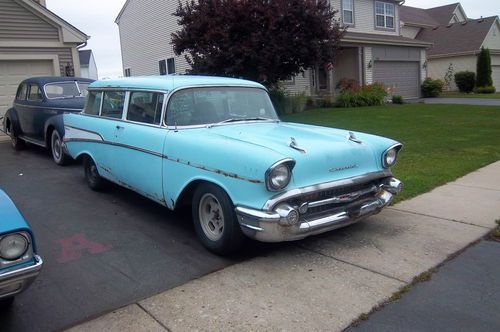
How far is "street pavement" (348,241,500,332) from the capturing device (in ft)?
10.3

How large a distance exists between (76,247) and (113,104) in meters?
2.17

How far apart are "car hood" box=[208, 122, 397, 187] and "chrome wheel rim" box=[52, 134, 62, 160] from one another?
16.6 ft

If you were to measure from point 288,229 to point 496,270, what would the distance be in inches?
72.0

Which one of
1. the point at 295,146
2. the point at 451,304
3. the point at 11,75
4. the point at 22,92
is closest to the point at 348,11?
the point at 11,75

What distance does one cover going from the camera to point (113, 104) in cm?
608

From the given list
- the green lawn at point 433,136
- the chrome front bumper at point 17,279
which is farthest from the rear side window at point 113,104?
the green lawn at point 433,136

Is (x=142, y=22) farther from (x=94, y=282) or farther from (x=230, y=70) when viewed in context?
(x=94, y=282)

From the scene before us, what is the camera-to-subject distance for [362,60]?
2289 centimetres

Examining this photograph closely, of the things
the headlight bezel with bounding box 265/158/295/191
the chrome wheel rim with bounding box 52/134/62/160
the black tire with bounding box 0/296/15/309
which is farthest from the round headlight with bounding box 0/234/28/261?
the chrome wheel rim with bounding box 52/134/62/160

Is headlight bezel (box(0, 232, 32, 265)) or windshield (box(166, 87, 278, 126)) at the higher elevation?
windshield (box(166, 87, 278, 126))

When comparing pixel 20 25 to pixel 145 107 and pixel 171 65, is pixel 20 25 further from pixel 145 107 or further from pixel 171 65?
pixel 145 107

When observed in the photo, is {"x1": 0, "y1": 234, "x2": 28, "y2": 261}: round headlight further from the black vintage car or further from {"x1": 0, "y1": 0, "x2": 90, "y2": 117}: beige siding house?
{"x1": 0, "y1": 0, "x2": 90, "y2": 117}: beige siding house

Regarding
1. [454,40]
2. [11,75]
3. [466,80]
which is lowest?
[466,80]

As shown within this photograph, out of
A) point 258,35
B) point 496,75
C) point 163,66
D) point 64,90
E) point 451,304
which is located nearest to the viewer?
point 451,304
